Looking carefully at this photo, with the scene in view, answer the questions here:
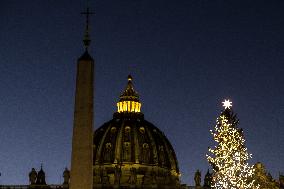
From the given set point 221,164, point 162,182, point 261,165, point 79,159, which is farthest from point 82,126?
point 162,182

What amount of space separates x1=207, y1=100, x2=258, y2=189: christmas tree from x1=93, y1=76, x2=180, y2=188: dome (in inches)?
3144

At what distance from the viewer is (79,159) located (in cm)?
2631

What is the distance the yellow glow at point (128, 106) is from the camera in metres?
A: 129

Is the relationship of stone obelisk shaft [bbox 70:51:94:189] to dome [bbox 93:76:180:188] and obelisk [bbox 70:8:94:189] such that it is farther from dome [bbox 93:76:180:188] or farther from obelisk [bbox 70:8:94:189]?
dome [bbox 93:76:180:188]

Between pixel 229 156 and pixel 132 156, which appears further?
pixel 132 156

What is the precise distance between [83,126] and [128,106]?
102 m

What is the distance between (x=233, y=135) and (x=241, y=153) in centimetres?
92

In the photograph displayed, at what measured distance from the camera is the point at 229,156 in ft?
117

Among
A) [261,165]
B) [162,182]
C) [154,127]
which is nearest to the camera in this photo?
[261,165]

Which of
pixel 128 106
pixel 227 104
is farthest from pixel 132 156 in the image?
pixel 227 104

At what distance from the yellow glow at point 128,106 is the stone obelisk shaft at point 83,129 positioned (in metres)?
101

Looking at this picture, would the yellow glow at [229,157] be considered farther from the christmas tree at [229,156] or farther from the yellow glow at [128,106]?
the yellow glow at [128,106]

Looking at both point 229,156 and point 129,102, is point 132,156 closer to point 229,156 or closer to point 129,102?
point 129,102

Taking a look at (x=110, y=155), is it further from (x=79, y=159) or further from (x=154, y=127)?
(x=79, y=159)
